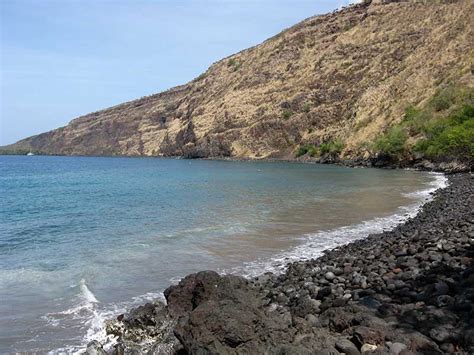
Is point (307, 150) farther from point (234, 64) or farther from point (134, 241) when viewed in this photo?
point (134, 241)

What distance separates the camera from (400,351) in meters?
6.36

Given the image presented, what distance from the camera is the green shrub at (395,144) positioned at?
6366 centimetres

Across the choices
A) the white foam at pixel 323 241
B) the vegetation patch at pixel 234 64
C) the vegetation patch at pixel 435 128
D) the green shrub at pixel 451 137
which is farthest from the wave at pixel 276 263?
the vegetation patch at pixel 234 64

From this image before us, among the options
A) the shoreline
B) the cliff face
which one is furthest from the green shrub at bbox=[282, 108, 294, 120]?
the shoreline

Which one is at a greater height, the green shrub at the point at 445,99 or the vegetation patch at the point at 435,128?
the green shrub at the point at 445,99

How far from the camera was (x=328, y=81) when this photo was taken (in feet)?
325

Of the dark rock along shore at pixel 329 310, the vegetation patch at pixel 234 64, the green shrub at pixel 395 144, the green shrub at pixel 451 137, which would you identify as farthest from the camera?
the vegetation patch at pixel 234 64

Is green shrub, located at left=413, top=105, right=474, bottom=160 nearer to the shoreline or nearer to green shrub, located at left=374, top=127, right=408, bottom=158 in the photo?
the shoreline

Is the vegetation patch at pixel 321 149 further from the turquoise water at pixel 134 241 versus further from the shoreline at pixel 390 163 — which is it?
the turquoise water at pixel 134 241

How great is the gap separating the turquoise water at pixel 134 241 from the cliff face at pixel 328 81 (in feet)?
156

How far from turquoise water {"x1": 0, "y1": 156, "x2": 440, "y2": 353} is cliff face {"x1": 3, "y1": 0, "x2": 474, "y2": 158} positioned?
47692 millimetres

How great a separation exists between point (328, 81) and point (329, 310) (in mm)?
95369

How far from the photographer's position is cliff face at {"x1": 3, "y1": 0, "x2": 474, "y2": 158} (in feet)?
256

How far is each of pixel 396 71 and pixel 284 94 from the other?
86.2 feet
